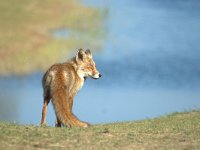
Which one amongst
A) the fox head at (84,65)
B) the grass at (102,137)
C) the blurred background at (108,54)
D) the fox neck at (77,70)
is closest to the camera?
the grass at (102,137)

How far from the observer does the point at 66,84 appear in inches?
467

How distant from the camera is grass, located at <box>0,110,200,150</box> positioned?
9.49m

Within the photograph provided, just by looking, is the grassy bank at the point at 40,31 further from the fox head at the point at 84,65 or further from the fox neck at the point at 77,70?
the fox neck at the point at 77,70

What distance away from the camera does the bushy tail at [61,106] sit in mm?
11242

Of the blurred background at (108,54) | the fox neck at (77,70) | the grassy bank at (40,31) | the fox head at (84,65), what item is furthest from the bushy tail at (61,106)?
the grassy bank at (40,31)

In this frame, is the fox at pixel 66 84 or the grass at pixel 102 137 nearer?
the grass at pixel 102 137

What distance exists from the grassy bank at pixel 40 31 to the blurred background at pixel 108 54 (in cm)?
5

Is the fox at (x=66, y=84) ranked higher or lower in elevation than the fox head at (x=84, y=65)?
lower

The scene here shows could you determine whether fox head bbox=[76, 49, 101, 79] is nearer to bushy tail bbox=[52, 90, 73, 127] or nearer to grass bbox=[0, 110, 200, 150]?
bushy tail bbox=[52, 90, 73, 127]

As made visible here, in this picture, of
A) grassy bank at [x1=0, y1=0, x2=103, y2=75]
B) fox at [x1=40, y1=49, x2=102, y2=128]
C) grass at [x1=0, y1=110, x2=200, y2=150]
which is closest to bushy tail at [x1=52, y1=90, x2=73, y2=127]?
fox at [x1=40, y1=49, x2=102, y2=128]

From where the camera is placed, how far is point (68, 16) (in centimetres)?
4109

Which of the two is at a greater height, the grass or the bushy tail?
the bushy tail

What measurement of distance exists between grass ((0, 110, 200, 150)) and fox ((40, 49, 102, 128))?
524 mm

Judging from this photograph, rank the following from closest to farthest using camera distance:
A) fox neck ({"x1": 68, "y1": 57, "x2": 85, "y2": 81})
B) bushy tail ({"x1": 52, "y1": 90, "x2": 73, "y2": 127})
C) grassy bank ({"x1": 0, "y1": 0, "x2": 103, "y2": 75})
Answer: bushy tail ({"x1": 52, "y1": 90, "x2": 73, "y2": 127})
fox neck ({"x1": 68, "y1": 57, "x2": 85, "y2": 81})
grassy bank ({"x1": 0, "y1": 0, "x2": 103, "y2": 75})
